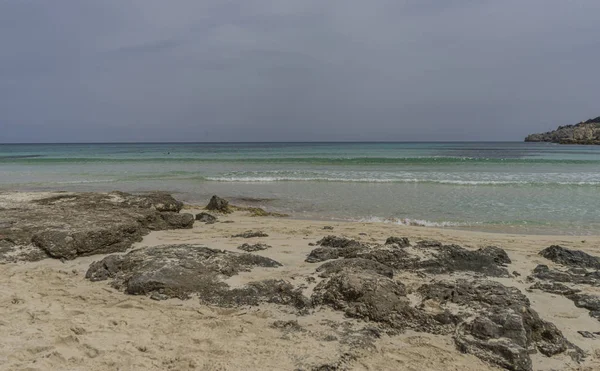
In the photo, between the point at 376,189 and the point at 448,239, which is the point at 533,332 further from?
the point at 376,189

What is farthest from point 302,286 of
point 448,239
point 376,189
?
point 376,189

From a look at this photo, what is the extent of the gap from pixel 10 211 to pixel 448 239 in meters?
8.75

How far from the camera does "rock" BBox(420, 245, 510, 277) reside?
16.7ft

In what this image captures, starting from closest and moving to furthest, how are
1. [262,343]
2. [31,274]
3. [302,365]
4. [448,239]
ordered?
[302,365], [262,343], [31,274], [448,239]

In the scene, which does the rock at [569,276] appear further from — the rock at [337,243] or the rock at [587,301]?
the rock at [337,243]

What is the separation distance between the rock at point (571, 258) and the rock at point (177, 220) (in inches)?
271

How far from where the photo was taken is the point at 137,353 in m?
3.16

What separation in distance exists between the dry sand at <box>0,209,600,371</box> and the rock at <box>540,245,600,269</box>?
4.16 feet

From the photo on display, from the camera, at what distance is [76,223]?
629cm

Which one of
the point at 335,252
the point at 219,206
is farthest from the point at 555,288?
the point at 219,206

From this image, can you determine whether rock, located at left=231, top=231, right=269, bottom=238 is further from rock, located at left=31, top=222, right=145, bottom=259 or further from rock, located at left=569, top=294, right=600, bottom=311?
rock, located at left=569, top=294, right=600, bottom=311

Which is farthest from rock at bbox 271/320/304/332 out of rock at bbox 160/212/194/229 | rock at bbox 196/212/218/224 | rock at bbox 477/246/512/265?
rock at bbox 196/212/218/224

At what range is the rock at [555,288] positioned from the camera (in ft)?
14.8

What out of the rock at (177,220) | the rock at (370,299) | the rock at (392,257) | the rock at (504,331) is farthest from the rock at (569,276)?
the rock at (177,220)
